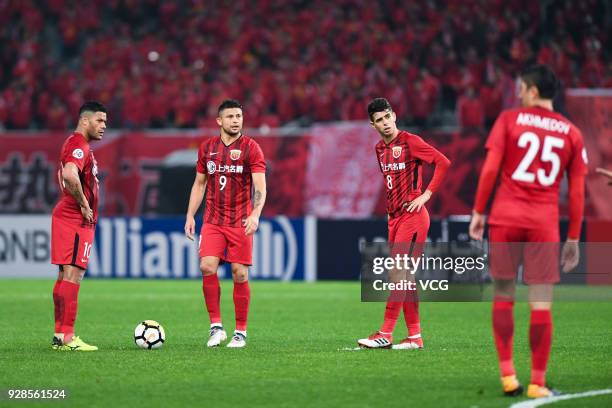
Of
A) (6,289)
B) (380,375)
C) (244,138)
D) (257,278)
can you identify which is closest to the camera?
(380,375)

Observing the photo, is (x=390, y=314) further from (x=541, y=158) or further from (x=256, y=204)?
(x=541, y=158)

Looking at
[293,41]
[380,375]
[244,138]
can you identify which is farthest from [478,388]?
[293,41]

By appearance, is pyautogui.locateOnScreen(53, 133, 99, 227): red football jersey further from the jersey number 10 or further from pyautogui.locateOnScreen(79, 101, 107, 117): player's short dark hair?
the jersey number 10

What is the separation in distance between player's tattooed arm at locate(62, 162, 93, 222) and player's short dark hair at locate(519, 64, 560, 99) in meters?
4.23

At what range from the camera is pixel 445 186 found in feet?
61.0

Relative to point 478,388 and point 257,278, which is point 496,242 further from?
point 257,278

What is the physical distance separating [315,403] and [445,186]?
40.6 ft

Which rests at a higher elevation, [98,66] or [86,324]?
[98,66]

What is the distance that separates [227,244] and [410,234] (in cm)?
164

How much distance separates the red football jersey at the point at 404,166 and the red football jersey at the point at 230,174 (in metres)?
1.15

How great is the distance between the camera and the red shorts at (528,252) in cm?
659

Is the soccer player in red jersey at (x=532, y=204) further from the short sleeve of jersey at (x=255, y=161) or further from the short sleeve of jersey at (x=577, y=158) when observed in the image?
the short sleeve of jersey at (x=255, y=161)

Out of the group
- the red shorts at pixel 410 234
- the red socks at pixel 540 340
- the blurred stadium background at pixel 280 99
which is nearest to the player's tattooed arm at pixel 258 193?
the red shorts at pixel 410 234

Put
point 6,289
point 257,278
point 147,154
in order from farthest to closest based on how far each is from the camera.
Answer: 1. point 147,154
2. point 257,278
3. point 6,289
